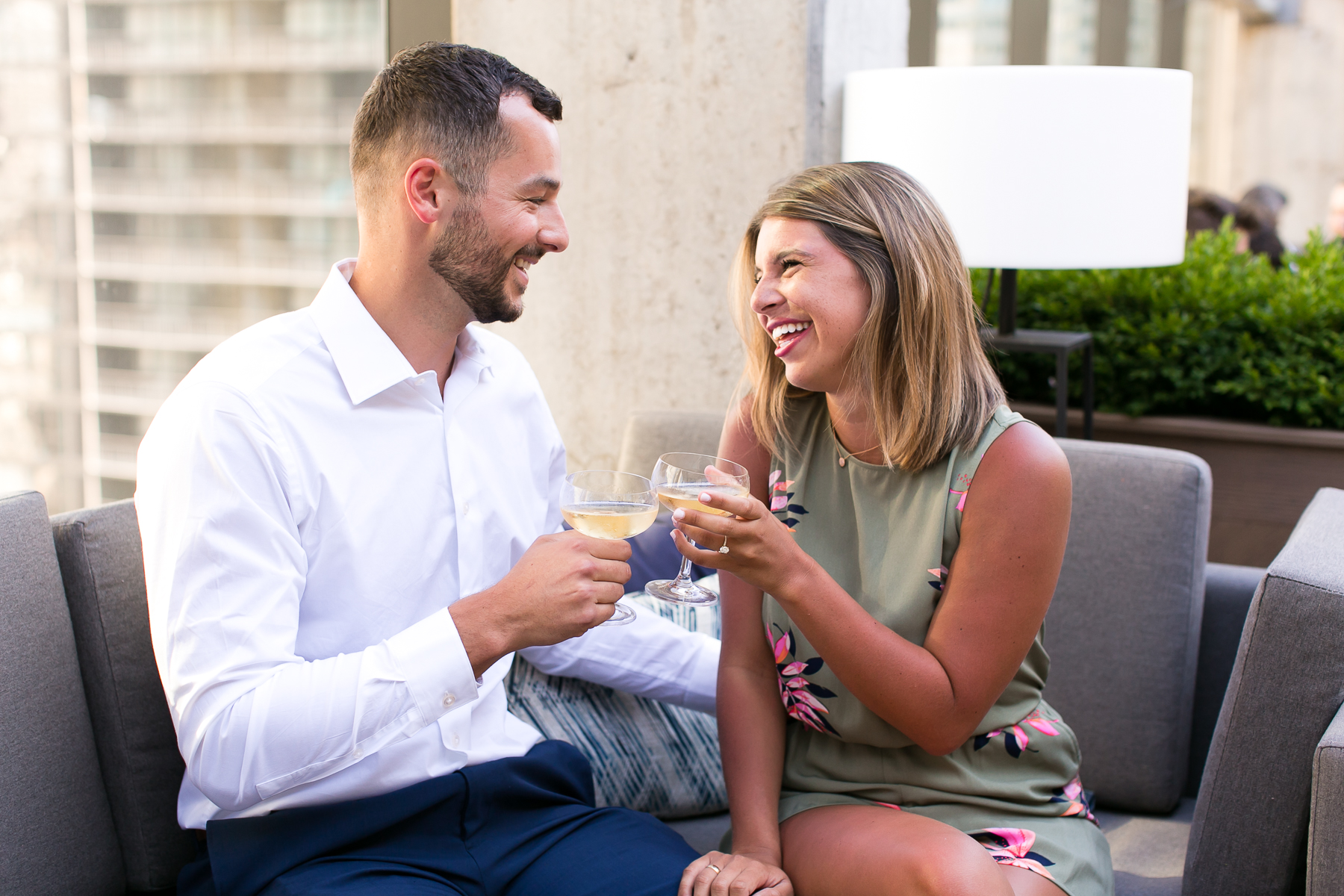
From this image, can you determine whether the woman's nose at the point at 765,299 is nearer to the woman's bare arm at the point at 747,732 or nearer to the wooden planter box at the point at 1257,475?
the woman's bare arm at the point at 747,732

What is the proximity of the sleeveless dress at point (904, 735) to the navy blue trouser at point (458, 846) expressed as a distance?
24 centimetres

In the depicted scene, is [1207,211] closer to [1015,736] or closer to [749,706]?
[1015,736]

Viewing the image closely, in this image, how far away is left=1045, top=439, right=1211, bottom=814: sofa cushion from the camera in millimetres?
2102

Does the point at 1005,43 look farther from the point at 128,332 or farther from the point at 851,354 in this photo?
the point at 851,354

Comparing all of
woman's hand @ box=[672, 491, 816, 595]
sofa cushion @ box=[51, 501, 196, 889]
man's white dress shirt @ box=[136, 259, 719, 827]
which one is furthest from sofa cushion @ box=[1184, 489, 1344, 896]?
sofa cushion @ box=[51, 501, 196, 889]

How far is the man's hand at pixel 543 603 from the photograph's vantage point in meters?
1.36

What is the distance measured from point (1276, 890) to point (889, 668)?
71 centimetres

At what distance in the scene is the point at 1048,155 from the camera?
2.40m

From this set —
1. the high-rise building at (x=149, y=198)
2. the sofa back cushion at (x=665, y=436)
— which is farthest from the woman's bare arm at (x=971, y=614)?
the high-rise building at (x=149, y=198)

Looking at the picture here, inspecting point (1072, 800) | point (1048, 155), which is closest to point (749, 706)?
point (1072, 800)

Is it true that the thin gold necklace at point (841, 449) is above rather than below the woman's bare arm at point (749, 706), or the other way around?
above

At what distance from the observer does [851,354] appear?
1601mm

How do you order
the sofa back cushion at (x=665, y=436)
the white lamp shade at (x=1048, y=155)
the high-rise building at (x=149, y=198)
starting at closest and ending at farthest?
the white lamp shade at (x=1048, y=155), the sofa back cushion at (x=665, y=436), the high-rise building at (x=149, y=198)

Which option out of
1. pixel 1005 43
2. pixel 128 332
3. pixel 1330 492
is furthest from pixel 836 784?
pixel 1005 43
